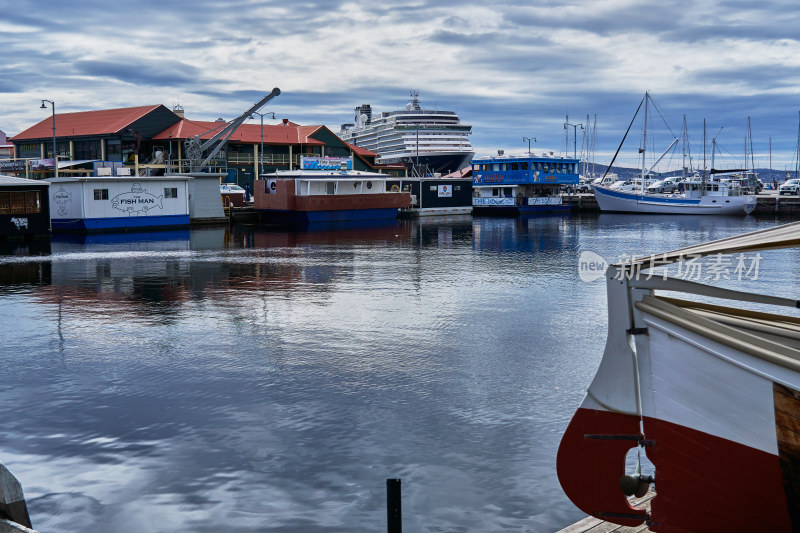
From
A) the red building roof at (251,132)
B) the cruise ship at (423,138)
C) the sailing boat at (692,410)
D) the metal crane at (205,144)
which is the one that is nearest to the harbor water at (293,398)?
the sailing boat at (692,410)

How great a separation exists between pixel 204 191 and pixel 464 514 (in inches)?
1742

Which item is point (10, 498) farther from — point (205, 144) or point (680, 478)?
point (205, 144)

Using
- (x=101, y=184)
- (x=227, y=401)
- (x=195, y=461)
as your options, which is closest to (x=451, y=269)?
(x=227, y=401)

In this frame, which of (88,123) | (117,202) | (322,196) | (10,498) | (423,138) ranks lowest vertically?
(10,498)

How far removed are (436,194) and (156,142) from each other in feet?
85.4

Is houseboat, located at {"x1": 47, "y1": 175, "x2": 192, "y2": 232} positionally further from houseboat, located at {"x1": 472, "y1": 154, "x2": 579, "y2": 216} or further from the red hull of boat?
the red hull of boat

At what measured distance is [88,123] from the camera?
70.0m

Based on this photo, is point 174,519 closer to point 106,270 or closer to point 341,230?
point 106,270

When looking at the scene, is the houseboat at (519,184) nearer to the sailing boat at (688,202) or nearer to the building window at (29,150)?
the sailing boat at (688,202)

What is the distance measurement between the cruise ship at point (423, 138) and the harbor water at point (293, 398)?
300 feet

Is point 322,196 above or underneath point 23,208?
above

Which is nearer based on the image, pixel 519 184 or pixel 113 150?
pixel 113 150

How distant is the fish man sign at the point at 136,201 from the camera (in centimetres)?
4156

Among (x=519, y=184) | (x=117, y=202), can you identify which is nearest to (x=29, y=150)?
(x=117, y=202)
